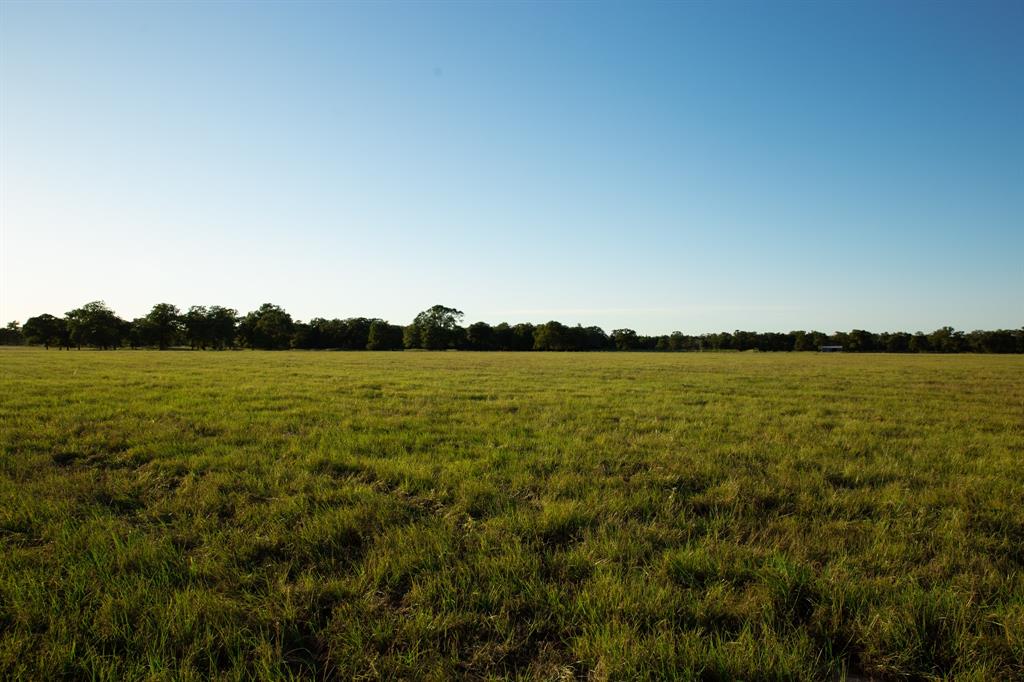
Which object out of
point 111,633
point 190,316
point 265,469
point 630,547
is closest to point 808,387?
point 630,547

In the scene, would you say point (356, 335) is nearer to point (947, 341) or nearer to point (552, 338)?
point (552, 338)

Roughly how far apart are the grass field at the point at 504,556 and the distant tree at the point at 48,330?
464 feet

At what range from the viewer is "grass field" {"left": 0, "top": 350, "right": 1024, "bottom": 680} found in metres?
2.61

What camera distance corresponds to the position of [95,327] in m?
99.8

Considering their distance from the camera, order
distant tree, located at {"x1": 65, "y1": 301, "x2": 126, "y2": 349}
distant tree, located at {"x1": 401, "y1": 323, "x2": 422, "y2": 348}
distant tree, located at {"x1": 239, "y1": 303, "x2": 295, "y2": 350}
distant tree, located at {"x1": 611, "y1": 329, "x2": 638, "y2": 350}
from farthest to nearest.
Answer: distant tree, located at {"x1": 611, "y1": 329, "x2": 638, "y2": 350} < distant tree, located at {"x1": 401, "y1": 323, "x2": 422, "y2": 348} < distant tree, located at {"x1": 239, "y1": 303, "x2": 295, "y2": 350} < distant tree, located at {"x1": 65, "y1": 301, "x2": 126, "y2": 349}

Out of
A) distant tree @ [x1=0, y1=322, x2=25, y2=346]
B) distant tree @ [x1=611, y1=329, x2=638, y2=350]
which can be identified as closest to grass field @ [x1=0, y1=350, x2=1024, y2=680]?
distant tree @ [x1=611, y1=329, x2=638, y2=350]

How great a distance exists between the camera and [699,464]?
6387mm

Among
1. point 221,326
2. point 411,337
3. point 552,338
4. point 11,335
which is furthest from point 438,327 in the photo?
point 11,335

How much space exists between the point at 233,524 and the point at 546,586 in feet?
11.0

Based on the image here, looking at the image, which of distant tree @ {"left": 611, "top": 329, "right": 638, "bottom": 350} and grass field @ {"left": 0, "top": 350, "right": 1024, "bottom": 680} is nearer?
grass field @ {"left": 0, "top": 350, "right": 1024, "bottom": 680}

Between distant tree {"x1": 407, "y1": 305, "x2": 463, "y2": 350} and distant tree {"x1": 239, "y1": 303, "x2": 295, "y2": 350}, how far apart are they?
36.2 m

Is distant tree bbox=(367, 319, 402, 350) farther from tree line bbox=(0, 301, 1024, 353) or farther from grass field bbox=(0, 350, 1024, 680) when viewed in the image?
grass field bbox=(0, 350, 1024, 680)

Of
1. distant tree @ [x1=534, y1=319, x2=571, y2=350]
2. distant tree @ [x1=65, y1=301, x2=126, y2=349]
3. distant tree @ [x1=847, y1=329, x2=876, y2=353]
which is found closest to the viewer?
distant tree @ [x1=65, y1=301, x2=126, y2=349]

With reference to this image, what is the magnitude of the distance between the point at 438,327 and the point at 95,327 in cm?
8175
